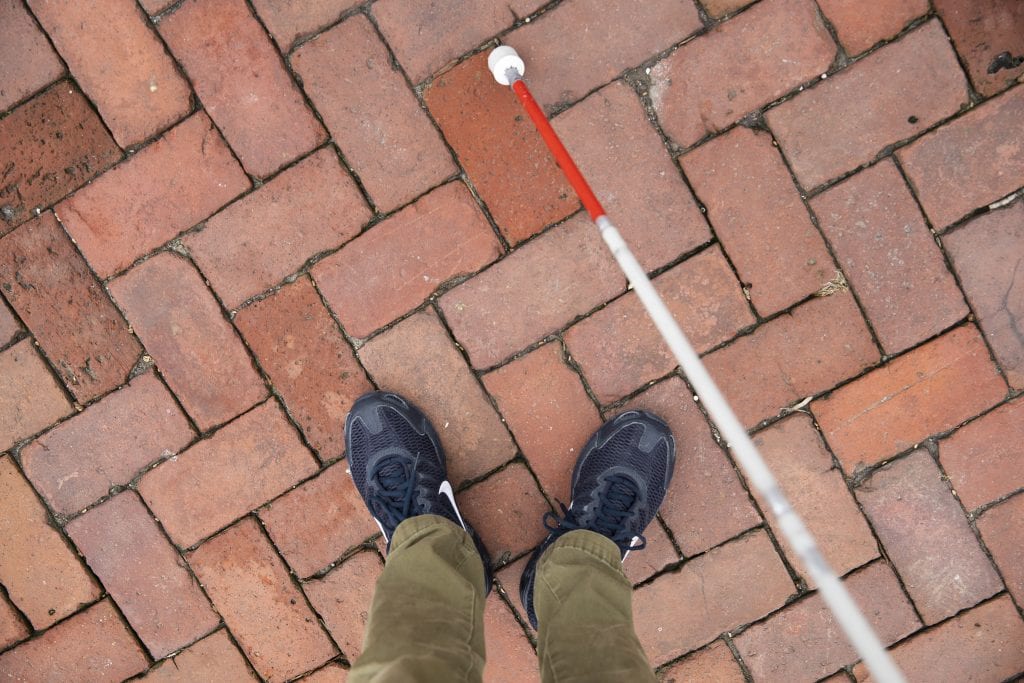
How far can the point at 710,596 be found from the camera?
205cm

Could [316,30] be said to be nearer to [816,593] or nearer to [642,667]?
[642,667]

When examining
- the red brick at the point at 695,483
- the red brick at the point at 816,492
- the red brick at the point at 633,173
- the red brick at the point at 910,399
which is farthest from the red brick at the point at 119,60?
the red brick at the point at 910,399

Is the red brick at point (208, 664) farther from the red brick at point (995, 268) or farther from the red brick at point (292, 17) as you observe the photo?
the red brick at point (995, 268)

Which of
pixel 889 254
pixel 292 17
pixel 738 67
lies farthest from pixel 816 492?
pixel 292 17

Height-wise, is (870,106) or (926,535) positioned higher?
(870,106)

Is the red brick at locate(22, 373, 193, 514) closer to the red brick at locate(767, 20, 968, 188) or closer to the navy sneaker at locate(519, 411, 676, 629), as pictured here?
the navy sneaker at locate(519, 411, 676, 629)

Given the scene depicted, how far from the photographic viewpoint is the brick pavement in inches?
75.8

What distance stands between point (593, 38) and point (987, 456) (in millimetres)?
1670

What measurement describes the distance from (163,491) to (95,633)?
0.53 metres

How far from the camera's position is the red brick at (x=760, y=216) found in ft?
6.34

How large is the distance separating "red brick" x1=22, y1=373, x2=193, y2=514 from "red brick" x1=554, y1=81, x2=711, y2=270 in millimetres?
1443

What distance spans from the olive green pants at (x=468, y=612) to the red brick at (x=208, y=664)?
0.76 metres

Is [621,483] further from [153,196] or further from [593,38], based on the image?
[153,196]

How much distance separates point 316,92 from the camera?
1960mm
